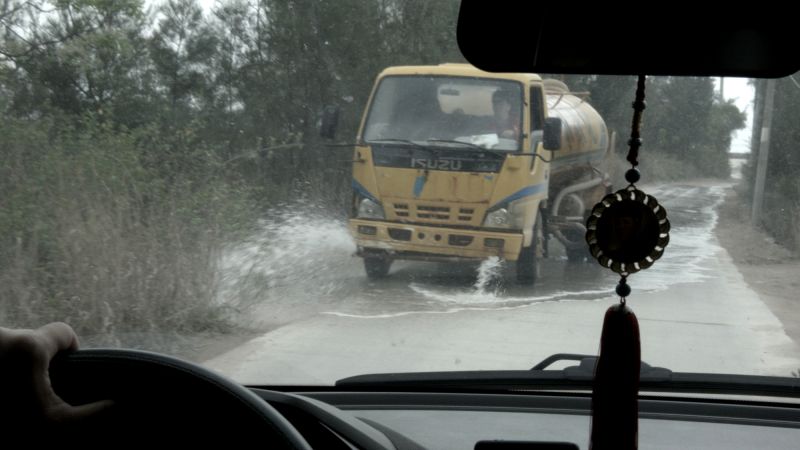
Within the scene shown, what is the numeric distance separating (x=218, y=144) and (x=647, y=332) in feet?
6.90

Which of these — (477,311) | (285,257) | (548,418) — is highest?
(285,257)

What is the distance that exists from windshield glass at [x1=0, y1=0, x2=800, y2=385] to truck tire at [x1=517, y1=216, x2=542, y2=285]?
35 mm

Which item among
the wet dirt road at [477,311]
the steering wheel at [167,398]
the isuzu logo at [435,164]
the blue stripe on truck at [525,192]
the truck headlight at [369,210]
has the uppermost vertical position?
the isuzu logo at [435,164]

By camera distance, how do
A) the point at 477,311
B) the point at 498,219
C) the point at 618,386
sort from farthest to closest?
the point at 498,219
the point at 477,311
the point at 618,386

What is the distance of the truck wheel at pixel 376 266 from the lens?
535cm

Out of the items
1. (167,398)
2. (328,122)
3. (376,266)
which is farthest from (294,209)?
(167,398)

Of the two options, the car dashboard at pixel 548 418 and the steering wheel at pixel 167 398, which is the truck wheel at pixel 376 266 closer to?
the car dashboard at pixel 548 418

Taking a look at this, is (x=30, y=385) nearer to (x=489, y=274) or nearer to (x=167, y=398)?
(x=167, y=398)

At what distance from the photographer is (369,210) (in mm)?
5559

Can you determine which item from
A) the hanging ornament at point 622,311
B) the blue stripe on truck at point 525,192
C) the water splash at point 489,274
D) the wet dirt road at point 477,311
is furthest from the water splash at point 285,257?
the hanging ornament at point 622,311

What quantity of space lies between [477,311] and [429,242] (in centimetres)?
78

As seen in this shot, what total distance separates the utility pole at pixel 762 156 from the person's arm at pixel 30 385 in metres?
2.70

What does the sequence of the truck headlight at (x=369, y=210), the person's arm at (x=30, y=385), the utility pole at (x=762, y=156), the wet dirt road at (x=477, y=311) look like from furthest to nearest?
the truck headlight at (x=369, y=210) → the wet dirt road at (x=477, y=311) → the utility pole at (x=762, y=156) → the person's arm at (x=30, y=385)

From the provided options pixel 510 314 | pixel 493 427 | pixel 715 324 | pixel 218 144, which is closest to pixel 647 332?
pixel 715 324
